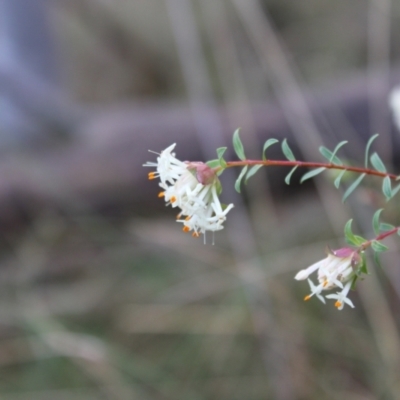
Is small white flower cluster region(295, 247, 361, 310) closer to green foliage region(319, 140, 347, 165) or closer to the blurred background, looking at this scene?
green foliage region(319, 140, 347, 165)

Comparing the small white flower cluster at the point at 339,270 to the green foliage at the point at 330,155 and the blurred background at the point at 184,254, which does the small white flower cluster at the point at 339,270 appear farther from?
the blurred background at the point at 184,254

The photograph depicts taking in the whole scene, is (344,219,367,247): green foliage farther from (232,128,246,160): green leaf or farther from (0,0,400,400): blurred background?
(0,0,400,400): blurred background

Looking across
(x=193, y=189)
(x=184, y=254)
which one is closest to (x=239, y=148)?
(x=193, y=189)

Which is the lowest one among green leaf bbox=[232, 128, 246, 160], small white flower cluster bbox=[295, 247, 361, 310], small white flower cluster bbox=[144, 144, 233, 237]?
small white flower cluster bbox=[295, 247, 361, 310]

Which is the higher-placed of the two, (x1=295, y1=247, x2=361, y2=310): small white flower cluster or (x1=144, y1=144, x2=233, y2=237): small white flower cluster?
(x1=144, y1=144, x2=233, y2=237): small white flower cluster

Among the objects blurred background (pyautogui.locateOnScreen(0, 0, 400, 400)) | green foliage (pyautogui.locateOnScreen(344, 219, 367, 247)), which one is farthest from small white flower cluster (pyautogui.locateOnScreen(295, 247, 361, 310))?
blurred background (pyautogui.locateOnScreen(0, 0, 400, 400))

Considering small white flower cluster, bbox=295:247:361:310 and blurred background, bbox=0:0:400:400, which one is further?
blurred background, bbox=0:0:400:400

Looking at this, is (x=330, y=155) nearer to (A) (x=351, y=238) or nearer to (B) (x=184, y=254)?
(A) (x=351, y=238)

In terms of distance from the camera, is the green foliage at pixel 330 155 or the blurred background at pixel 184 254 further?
the blurred background at pixel 184 254

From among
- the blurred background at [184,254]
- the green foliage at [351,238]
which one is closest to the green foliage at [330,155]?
the green foliage at [351,238]

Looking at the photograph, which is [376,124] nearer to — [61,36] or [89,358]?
[89,358]
